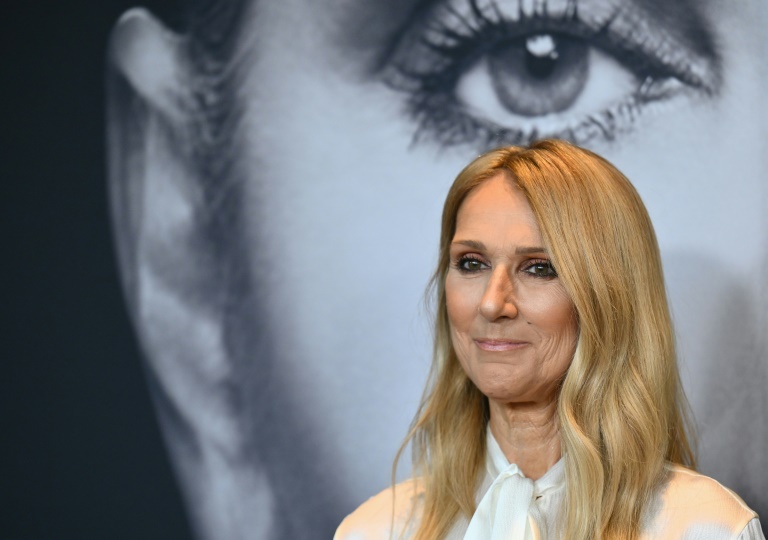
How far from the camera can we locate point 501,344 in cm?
201

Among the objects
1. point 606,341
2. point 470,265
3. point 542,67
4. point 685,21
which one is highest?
point 685,21

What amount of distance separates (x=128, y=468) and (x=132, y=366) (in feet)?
0.80

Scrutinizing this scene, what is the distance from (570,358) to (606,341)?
0.08m

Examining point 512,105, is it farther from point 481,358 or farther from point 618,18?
point 481,358

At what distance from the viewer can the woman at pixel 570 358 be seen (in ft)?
6.35

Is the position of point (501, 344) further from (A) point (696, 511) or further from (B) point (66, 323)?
(B) point (66, 323)

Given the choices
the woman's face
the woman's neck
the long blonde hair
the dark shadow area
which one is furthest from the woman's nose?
the dark shadow area

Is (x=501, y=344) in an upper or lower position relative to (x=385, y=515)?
upper

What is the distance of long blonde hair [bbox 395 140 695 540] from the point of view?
1.93 m

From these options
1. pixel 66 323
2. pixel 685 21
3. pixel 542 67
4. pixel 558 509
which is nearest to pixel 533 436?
pixel 558 509

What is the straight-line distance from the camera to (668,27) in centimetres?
246

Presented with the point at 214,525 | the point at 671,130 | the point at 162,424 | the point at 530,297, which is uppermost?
the point at 671,130

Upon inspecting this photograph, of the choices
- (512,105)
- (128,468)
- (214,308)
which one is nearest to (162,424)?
(128,468)

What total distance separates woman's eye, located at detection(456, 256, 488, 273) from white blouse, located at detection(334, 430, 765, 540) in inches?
13.5
